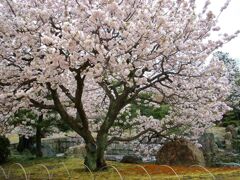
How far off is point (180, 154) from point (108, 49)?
7.28 meters

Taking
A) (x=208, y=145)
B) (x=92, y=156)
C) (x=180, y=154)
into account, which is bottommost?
(x=92, y=156)

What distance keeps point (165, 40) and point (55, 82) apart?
8.78ft

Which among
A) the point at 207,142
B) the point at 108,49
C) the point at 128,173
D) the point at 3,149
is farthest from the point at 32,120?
the point at 108,49

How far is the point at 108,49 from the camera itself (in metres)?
8.55

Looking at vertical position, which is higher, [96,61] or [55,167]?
[96,61]

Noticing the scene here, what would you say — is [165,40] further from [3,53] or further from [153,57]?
[3,53]

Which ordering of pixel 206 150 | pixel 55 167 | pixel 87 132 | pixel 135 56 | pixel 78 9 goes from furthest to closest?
pixel 206 150 → pixel 55 167 → pixel 87 132 → pixel 135 56 → pixel 78 9

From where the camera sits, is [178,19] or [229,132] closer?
[178,19]

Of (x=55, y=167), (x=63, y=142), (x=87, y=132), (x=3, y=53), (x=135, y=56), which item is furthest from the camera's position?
(x=63, y=142)

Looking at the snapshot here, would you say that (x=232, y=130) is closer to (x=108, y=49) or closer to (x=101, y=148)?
(x=101, y=148)

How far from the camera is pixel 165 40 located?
847 cm

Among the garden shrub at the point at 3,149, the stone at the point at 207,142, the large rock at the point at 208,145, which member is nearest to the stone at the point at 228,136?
the large rock at the point at 208,145

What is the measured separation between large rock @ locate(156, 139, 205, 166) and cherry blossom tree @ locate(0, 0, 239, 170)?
9.09ft

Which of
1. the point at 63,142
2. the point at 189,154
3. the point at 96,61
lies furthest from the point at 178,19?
the point at 63,142
